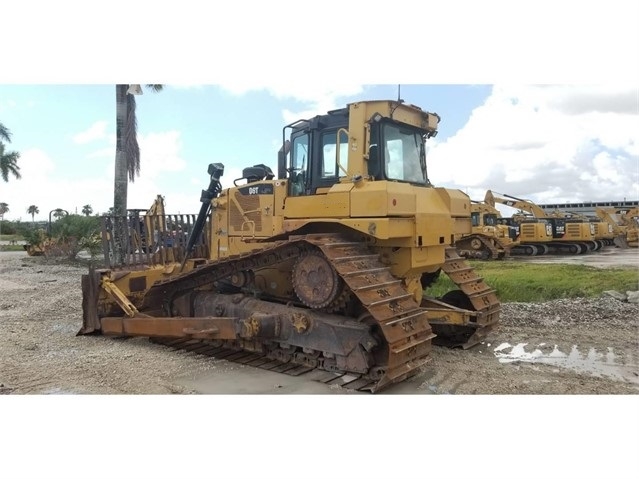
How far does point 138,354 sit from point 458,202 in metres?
4.65

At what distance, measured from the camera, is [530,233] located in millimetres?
23469

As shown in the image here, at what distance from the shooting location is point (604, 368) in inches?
239

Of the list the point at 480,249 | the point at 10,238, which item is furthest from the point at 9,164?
the point at 480,249

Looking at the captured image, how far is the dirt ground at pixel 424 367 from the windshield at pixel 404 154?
2.34m

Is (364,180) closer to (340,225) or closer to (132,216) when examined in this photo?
(340,225)

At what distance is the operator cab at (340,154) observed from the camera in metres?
6.12

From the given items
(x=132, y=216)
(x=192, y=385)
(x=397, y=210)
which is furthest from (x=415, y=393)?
(x=132, y=216)

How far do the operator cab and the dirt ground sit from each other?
238 centimetres

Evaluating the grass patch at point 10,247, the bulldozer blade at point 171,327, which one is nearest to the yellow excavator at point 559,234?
the bulldozer blade at point 171,327

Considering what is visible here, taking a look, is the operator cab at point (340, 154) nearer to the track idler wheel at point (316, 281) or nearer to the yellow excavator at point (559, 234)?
the track idler wheel at point (316, 281)

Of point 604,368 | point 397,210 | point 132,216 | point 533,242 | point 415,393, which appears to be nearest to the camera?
point 415,393

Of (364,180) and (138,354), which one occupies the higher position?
(364,180)

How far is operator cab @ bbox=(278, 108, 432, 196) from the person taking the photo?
612 centimetres

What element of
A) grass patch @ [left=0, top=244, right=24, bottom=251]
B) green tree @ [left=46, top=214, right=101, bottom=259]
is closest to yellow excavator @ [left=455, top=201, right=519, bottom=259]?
green tree @ [left=46, top=214, right=101, bottom=259]
